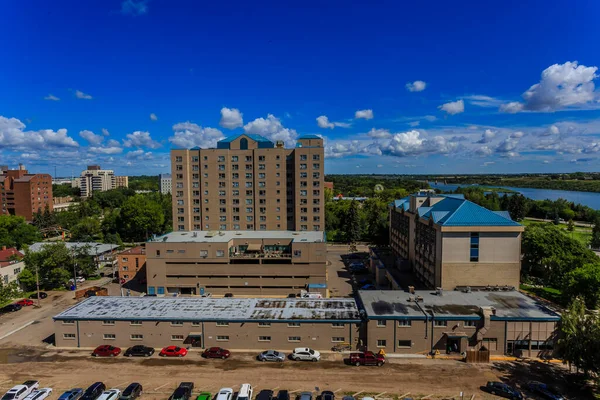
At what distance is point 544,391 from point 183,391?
25011mm

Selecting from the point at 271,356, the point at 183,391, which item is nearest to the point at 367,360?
the point at 271,356

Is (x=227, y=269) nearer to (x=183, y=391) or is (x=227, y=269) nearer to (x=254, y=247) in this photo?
(x=254, y=247)

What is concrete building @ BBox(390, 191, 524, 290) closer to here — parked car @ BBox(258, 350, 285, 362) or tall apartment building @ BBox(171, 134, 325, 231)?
parked car @ BBox(258, 350, 285, 362)

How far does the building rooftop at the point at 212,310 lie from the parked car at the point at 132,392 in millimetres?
7639

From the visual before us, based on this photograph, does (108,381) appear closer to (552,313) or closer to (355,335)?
(355,335)

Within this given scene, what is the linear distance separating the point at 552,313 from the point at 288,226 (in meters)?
40.7

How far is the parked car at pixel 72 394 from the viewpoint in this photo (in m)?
23.1

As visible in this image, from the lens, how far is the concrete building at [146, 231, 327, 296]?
47938mm

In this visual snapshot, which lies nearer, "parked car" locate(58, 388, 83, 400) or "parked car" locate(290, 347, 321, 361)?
"parked car" locate(58, 388, 83, 400)

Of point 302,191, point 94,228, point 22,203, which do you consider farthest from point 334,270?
point 22,203

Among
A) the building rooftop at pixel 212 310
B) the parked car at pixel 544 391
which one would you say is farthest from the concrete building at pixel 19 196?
the parked car at pixel 544 391

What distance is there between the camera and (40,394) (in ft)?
78.0

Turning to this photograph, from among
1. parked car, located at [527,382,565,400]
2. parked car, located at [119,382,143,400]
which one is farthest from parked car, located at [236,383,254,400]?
parked car, located at [527,382,565,400]

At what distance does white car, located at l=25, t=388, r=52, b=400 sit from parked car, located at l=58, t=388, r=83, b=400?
130cm
